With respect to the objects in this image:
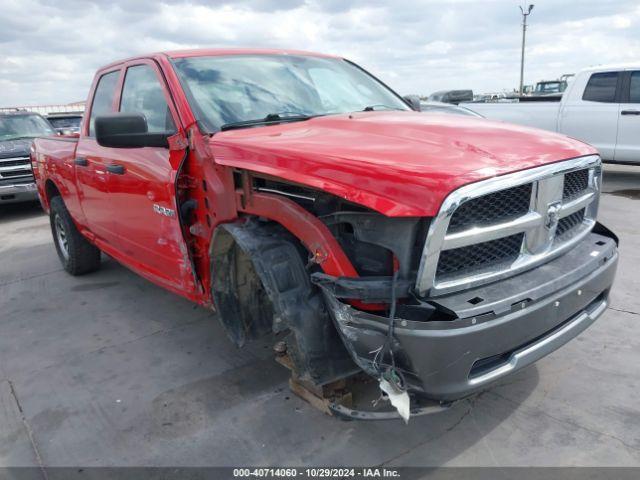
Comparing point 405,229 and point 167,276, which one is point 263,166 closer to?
point 405,229

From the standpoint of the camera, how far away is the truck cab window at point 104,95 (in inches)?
165

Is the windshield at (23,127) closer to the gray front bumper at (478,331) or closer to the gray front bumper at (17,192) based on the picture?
the gray front bumper at (17,192)

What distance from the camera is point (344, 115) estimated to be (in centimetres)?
327

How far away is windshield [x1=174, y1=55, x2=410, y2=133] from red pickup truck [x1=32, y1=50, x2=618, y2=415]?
0.5 inches

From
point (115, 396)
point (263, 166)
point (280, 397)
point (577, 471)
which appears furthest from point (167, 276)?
point (577, 471)

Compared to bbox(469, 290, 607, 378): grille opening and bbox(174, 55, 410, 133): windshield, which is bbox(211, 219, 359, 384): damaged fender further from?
bbox(174, 55, 410, 133): windshield

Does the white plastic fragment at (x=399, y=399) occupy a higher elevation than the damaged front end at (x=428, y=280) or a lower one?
lower

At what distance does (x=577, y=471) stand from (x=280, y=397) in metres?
1.53

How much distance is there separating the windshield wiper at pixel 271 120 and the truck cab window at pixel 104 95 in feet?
5.45

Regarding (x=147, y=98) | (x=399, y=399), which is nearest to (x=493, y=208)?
(x=399, y=399)

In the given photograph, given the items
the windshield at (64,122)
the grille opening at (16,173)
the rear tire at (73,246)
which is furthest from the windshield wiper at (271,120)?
the windshield at (64,122)

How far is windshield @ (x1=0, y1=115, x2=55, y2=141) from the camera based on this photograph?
9878 millimetres

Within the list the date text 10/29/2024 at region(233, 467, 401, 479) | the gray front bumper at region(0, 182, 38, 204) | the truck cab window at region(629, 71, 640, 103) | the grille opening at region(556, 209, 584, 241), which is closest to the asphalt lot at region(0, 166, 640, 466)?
the date text 10/29/2024 at region(233, 467, 401, 479)

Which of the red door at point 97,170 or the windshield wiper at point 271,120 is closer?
the windshield wiper at point 271,120
